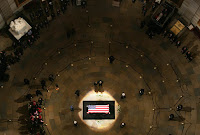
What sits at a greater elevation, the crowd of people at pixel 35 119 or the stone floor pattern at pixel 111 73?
the stone floor pattern at pixel 111 73

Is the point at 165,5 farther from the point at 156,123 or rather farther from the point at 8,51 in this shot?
the point at 8,51

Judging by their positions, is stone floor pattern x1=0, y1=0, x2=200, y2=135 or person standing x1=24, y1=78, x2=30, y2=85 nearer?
stone floor pattern x1=0, y1=0, x2=200, y2=135

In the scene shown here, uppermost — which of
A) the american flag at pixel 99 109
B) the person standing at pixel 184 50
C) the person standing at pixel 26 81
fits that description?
the person standing at pixel 184 50

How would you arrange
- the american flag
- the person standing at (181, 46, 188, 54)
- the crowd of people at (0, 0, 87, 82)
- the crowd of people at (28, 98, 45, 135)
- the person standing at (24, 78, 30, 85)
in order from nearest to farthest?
the crowd of people at (28, 98, 45, 135) → the american flag → the person standing at (24, 78, 30, 85) → the crowd of people at (0, 0, 87, 82) → the person standing at (181, 46, 188, 54)

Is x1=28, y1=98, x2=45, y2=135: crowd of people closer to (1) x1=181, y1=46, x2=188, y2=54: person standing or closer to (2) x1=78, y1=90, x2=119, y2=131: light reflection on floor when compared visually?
(2) x1=78, y1=90, x2=119, y2=131: light reflection on floor

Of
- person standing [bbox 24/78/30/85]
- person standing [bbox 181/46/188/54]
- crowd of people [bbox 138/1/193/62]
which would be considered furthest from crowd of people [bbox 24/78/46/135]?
person standing [bbox 181/46/188/54]

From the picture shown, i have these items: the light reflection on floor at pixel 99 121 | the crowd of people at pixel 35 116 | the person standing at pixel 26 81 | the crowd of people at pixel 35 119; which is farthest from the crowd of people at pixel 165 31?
the crowd of people at pixel 35 119

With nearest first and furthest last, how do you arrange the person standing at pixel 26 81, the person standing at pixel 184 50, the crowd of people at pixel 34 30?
the person standing at pixel 26 81, the crowd of people at pixel 34 30, the person standing at pixel 184 50

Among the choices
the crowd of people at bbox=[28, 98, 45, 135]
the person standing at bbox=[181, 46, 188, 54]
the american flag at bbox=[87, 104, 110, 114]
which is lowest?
the crowd of people at bbox=[28, 98, 45, 135]

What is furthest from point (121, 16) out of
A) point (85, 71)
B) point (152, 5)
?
point (85, 71)

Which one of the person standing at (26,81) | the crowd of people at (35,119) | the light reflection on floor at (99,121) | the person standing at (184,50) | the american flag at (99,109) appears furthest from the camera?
the person standing at (184,50)

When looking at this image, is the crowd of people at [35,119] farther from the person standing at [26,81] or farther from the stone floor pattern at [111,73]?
the person standing at [26,81]

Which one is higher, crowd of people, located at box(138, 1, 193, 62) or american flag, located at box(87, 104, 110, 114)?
crowd of people, located at box(138, 1, 193, 62)

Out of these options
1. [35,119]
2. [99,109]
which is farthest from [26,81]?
[99,109]
